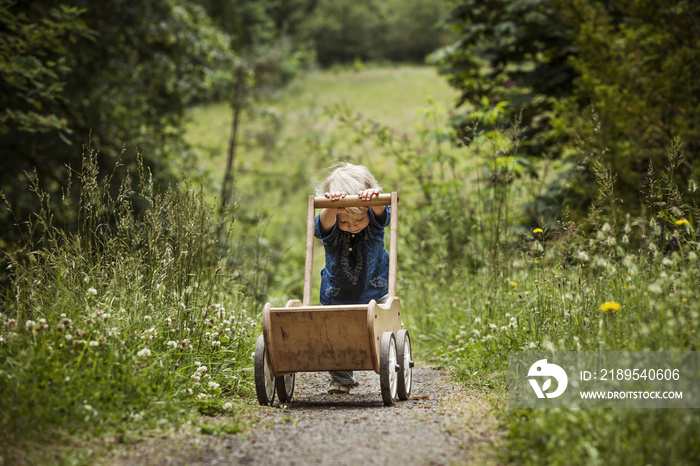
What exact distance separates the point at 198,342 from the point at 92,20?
7.31 metres

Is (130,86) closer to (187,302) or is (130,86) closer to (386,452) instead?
(187,302)

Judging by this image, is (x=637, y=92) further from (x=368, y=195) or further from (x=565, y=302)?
(x=368, y=195)

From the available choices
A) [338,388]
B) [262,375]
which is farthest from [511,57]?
[262,375]

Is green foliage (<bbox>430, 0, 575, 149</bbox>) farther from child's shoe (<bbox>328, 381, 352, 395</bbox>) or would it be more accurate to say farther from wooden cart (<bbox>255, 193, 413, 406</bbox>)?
wooden cart (<bbox>255, 193, 413, 406</bbox>)

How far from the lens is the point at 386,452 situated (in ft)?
8.29

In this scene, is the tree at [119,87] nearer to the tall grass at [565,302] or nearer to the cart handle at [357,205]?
the tall grass at [565,302]

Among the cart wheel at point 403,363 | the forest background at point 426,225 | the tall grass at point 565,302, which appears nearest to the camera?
the tall grass at point 565,302

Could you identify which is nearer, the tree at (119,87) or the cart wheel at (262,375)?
the cart wheel at (262,375)

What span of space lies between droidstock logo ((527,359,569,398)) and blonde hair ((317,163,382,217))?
1.73m

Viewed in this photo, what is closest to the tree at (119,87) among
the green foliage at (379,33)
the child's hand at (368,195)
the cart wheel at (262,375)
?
the child's hand at (368,195)

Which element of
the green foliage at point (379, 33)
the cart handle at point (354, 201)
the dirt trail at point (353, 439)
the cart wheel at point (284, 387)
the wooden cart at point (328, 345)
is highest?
the green foliage at point (379, 33)

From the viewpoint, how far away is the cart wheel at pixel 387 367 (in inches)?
A: 132

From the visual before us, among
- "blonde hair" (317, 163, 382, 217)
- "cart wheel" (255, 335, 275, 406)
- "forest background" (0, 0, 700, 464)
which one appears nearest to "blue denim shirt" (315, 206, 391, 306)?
"blonde hair" (317, 163, 382, 217)

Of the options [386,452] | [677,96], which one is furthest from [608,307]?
[677,96]
